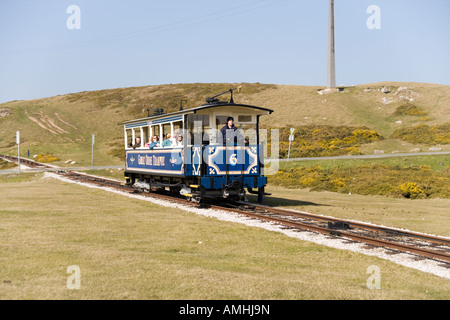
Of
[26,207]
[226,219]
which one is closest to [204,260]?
[226,219]

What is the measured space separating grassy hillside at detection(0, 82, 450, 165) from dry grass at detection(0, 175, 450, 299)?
3442 cm

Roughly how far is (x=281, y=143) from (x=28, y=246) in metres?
42.2

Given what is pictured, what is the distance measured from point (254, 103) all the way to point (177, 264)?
228 ft

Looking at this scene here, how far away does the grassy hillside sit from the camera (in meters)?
53.1

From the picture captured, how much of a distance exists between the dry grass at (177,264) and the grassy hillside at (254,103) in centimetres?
3442

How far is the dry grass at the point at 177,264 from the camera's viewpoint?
20.3ft

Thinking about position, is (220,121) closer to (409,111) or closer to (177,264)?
(177,264)

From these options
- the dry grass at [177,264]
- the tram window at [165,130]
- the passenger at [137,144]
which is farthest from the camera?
the passenger at [137,144]

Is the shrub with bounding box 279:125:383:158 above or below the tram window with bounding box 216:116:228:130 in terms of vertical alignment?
below

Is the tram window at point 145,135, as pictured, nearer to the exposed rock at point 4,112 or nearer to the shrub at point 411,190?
the shrub at point 411,190

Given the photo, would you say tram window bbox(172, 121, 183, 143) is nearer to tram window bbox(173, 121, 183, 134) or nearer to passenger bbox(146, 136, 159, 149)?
tram window bbox(173, 121, 183, 134)

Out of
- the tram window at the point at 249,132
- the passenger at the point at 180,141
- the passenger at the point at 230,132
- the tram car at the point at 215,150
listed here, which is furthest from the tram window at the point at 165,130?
the tram window at the point at 249,132

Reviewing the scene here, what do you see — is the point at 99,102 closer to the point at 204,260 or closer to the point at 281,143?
the point at 281,143

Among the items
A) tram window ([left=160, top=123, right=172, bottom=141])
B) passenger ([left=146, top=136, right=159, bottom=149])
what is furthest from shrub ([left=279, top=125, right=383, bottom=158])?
tram window ([left=160, top=123, right=172, bottom=141])
